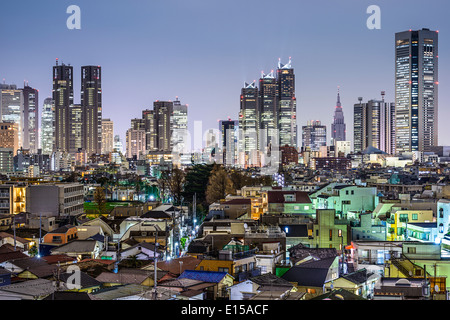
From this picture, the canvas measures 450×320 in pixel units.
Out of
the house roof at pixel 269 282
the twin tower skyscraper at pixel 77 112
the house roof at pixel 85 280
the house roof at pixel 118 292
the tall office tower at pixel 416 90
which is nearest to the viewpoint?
the house roof at pixel 118 292

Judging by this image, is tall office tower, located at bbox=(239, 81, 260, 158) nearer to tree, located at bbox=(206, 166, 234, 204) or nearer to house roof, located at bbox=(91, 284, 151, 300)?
tree, located at bbox=(206, 166, 234, 204)

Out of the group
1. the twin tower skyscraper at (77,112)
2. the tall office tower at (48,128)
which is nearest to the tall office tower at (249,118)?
the twin tower skyscraper at (77,112)

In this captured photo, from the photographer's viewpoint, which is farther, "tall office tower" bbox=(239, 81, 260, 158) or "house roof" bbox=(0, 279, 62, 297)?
"tall office tower" bbox=(239, 81, 260, 158)

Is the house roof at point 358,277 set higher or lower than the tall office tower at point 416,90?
lower

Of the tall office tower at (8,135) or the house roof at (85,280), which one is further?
the tall office tower at (8,135)

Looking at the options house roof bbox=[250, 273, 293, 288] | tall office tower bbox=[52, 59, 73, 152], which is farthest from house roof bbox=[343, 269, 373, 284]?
tall office tower bbox=[52, 59, 73, 152]

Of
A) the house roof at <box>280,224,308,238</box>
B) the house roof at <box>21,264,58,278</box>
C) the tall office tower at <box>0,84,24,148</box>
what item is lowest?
the house roof at <box>21,264,58,278</box>

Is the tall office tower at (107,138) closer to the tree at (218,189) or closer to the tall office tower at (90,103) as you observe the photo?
the tall office tower at (90,103)
